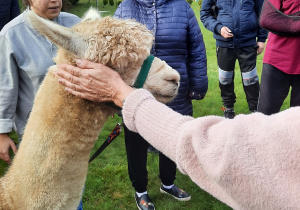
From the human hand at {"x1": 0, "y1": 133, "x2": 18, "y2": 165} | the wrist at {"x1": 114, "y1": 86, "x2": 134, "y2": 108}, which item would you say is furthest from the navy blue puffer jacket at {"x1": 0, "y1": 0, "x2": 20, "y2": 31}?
the wrist at {"x1": 114, "y1": 86, "x2": 134, "y2": 108}

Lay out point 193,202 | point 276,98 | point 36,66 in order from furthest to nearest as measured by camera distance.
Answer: point 193,202
point 276,98
point 36,66

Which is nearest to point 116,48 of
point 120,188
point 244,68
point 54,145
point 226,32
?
point 54,145

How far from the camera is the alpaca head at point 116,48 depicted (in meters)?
1.34

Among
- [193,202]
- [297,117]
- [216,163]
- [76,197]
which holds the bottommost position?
[193,202]

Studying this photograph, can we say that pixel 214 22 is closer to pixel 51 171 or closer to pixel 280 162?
pixel 51 171

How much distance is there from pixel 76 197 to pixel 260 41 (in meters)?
3.56

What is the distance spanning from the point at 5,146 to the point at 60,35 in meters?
1.03

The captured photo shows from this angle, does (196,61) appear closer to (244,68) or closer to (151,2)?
(151,2)

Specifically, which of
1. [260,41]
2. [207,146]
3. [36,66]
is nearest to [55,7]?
[36,66]

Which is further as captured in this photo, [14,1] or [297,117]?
[14,1]

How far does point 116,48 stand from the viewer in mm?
1366

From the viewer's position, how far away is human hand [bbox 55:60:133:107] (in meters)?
1.33

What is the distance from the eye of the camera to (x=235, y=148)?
Result: 0.82 meters

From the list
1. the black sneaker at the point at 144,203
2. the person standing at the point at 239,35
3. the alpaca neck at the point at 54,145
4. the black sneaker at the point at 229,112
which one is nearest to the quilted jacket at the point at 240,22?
the person standing at the point at 239,35
